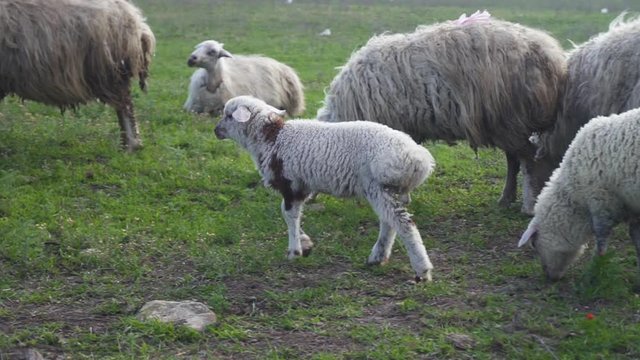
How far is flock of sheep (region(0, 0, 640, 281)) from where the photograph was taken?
607 centimetres

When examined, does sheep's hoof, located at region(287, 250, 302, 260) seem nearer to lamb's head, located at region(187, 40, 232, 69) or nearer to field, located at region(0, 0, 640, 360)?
field, located at region(0, 0, 640, 360)

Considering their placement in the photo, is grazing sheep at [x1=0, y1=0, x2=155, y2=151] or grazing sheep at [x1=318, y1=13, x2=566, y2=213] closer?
grazing sheep at [x1=318, y1=13, x2=566, y2=213]

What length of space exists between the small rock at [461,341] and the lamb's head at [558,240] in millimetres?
1229

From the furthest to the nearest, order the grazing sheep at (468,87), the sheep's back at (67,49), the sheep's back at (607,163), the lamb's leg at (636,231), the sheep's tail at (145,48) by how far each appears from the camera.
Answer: the sheep's tail at (145,48) → the sheep's back at (67,49) → the grazing sheep at (468,87) → the lamb's leg at (636,231) → the sheep's back at (607,163)

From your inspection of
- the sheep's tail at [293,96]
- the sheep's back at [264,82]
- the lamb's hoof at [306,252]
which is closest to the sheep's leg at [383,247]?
the lamb's hoof at [306,252]

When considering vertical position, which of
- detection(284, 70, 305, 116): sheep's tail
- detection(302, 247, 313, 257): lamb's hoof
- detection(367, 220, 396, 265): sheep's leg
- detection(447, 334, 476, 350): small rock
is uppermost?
detection(447, 334, 476, 350): small rock

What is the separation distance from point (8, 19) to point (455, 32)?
14.8 ft

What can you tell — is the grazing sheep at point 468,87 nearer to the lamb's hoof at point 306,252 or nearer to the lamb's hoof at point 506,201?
the lamb's hoof at point 506,201

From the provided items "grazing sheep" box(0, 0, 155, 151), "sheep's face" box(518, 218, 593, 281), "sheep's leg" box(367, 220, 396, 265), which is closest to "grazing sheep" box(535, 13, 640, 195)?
"sheep's face" box(518, 218, 593, 281)

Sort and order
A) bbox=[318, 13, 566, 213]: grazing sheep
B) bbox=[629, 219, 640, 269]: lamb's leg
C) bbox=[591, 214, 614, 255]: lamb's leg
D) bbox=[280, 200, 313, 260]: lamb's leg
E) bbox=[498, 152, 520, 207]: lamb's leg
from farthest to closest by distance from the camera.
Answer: bbox=[498, 152, 520, 207]: lamb's leg, bbox=[318, 13, 566, 213]: grazing sheep, bbox=[280, 200, 313, 260]: lamb's leg, bbox=[629, 219, 640, 269]: lamb's leg, bbox=[591, 214, 614, 255]: lamb's leg

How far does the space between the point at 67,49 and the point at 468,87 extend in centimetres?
420

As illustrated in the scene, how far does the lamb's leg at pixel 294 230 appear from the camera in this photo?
6.70 meters

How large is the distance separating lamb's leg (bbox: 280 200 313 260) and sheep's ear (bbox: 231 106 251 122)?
71 centimetres

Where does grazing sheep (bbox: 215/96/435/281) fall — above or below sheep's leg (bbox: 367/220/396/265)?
above
